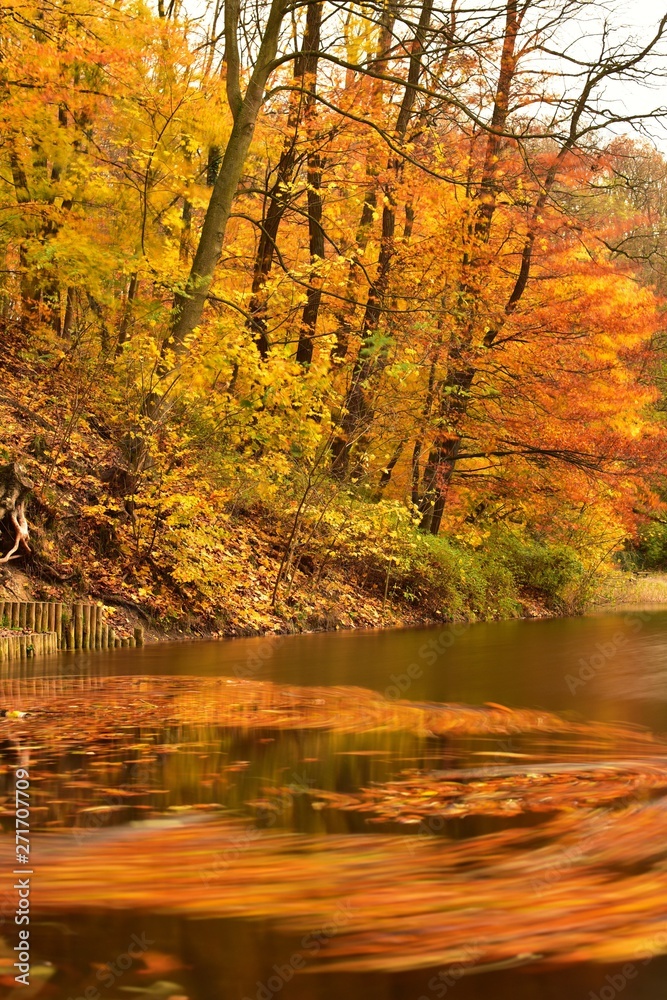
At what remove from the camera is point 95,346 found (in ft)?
57.8

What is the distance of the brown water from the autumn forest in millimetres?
2844

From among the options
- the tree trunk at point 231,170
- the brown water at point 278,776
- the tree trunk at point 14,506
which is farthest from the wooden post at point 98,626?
the tree trunk at point 231,170

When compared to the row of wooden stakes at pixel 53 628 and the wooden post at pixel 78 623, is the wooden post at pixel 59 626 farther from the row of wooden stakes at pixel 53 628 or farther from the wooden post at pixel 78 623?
the wooden post at pixel 78 623

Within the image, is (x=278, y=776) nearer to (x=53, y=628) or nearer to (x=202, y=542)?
(x=53, y=628)

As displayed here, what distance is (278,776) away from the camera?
4465 millimetres

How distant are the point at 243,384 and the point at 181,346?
1512 mm

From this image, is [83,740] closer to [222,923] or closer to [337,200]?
[222,923]

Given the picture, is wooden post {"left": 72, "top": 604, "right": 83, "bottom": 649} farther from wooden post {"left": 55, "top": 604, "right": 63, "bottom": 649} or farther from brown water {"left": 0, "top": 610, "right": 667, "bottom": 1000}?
brown water {"left": 0, "top": 610, "right": 667, "bottom": 1000}

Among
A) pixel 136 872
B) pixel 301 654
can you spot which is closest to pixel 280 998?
pixel 136 872

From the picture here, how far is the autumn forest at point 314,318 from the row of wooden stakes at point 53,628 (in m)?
0.73

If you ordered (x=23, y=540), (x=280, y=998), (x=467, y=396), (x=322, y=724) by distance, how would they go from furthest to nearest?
(x=467, y=396)
(x=23, y=540)
(x=322, y=724)
(x=280, y=998)

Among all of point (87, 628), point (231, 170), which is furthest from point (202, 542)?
point (231, 170)

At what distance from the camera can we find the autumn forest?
496 inches

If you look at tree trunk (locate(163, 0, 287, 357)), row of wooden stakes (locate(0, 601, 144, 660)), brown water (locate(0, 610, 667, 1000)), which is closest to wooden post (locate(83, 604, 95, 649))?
row of wooden stakes (locate(0, 601, 144, 660))
